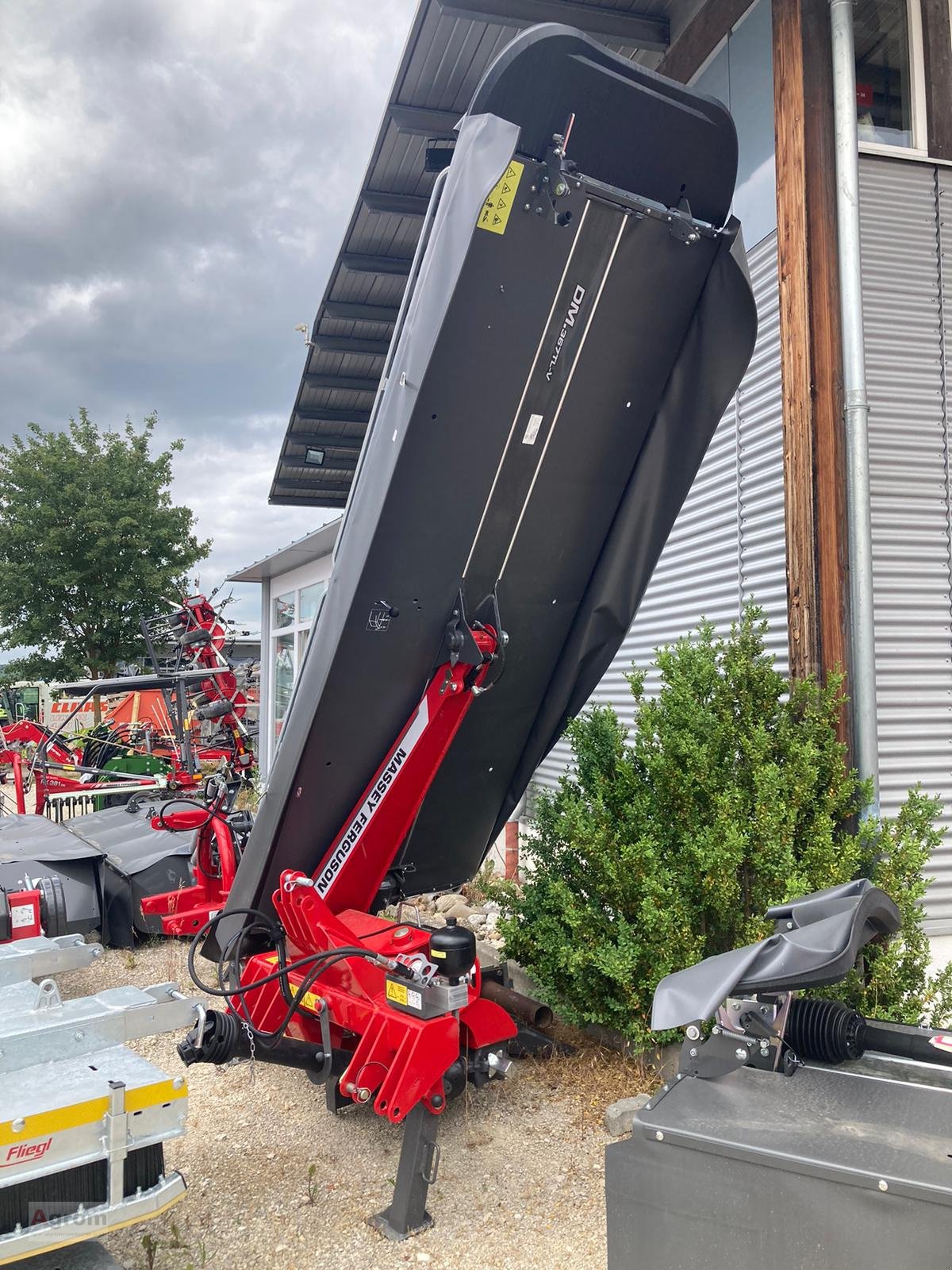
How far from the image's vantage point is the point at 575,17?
6.21 metres

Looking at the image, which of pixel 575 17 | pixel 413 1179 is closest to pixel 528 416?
pixel 413 1179

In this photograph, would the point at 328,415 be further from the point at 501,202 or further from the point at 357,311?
the point at 501,202

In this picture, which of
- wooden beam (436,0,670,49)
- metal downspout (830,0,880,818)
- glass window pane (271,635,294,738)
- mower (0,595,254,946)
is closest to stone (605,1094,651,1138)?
metal downspout (830,0,880,818)

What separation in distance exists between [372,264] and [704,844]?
278 inches

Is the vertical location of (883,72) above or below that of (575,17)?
below

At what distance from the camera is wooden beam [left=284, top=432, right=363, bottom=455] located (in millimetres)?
12211

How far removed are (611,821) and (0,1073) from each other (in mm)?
2514

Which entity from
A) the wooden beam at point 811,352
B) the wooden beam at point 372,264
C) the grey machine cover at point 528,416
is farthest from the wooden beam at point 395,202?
the grey machine cover at point 528,416

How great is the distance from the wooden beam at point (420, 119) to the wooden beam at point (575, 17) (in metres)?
0.91

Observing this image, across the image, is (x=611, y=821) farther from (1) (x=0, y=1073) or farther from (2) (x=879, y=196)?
(2) (x=879, y=196)

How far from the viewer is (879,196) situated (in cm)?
530

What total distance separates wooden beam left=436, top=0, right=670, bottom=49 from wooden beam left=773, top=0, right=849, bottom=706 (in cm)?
187

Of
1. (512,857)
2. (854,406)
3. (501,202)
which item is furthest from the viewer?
(512,857)

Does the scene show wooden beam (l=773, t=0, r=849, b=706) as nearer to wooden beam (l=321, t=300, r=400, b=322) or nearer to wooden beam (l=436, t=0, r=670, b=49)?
wooden beam (l=436, t=0, r=670, b=49)
